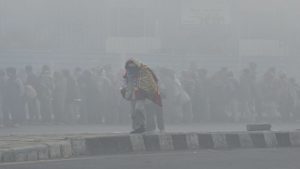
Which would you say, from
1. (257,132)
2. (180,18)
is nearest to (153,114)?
(257,132)

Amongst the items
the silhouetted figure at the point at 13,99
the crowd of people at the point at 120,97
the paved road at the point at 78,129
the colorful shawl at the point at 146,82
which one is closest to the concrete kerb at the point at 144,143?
the colorful shawl at the point at 146,82

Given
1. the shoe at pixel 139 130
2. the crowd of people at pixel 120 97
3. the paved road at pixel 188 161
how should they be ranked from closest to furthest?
the paved road at pixel 188 161 < the shoe at pixel 139 130 < the crowd of people at pixel 120 97

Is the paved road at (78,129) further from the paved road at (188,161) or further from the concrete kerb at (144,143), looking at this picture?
the paved road at (188,161)

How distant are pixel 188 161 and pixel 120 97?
632 cm

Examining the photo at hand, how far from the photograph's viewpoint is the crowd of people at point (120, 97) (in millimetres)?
11875

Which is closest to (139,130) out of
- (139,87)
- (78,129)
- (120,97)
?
(139,87)

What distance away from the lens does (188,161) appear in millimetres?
6141

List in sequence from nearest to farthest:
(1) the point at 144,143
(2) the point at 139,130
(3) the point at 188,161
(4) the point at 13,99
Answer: (3) the point at 188,161 < (1) the point at 144,143 < (2) the point at 139,130 < (4) the point at 13,99

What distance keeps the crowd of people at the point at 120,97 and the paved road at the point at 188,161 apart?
4.98 meters

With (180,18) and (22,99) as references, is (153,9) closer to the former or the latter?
(180,18)

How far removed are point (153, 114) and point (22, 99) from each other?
3.07m

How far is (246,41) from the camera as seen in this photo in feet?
60.4

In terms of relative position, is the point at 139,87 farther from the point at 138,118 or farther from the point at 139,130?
the point at 139,130

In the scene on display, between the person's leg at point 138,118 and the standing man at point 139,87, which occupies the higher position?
the standing man at point 139,87
